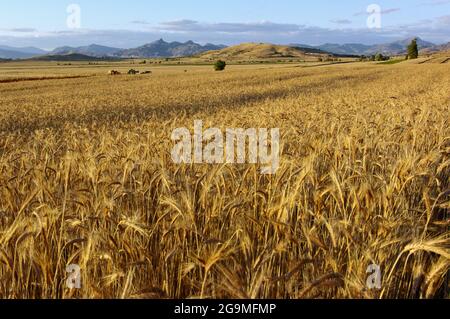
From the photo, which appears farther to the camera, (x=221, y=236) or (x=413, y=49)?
(x=413, y=49)

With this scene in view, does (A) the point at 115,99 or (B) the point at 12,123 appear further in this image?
(A) the point at 115,99

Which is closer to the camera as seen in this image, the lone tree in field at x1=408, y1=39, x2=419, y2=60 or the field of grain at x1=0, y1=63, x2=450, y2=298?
the field of grain at x1=0, y1=63, x2=450, y2=298

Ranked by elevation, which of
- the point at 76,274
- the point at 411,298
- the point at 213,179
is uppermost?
the point at 213,179

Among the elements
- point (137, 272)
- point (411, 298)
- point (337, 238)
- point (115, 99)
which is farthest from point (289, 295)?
point (115, 99)

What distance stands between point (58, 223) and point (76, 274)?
0.63 meters

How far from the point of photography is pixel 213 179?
11.0ft

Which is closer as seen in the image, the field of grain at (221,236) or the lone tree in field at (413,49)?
the field of grain at (221,236)

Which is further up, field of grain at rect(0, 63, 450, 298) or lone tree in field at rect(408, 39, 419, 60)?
lone tree in field at rect(408, 39, 419, 60)

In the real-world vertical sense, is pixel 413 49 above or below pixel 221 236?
above

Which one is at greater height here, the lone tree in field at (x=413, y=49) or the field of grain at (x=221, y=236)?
the lone tree in field at (x=413, y=49)

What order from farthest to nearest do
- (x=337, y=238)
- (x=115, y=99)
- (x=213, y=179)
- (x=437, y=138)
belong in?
(x=115, y=99), (x=437, y=138), (x=213, y=179), (x=337, y=238)

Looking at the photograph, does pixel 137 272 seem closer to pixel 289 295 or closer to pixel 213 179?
pixel 289 295
